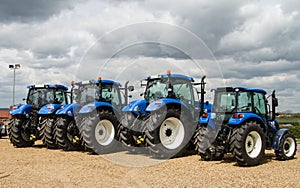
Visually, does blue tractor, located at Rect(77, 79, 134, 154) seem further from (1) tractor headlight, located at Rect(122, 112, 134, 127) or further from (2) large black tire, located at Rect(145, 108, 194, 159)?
(2) large black tire, located at Rect(145, 108, 194, 159)

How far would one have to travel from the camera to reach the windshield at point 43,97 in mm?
15703

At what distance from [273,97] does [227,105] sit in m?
1.43

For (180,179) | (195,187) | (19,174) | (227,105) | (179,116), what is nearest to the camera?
(195,187)

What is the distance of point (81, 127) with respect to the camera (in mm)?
12289

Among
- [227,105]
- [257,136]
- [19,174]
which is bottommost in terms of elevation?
[19,174]

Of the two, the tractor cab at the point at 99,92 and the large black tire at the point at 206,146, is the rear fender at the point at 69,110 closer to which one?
the tractor cab at the point at 99,92

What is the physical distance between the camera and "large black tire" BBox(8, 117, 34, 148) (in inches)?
574

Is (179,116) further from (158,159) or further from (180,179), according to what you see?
(180,179)

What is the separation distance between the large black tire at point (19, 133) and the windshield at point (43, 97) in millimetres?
1091

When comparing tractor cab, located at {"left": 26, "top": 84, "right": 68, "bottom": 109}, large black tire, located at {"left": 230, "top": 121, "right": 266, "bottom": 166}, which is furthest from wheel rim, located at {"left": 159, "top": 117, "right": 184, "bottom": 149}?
tractor cab, located at {"left": 26, "top": 84, "right": 68, "bottom": 109}

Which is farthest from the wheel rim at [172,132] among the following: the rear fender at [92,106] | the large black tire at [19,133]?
the large black tire at [19,133]

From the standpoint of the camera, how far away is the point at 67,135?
13.2m

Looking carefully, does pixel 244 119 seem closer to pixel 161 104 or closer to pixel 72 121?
pixel 161 104

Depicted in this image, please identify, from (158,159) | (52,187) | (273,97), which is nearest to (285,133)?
(273,97)
